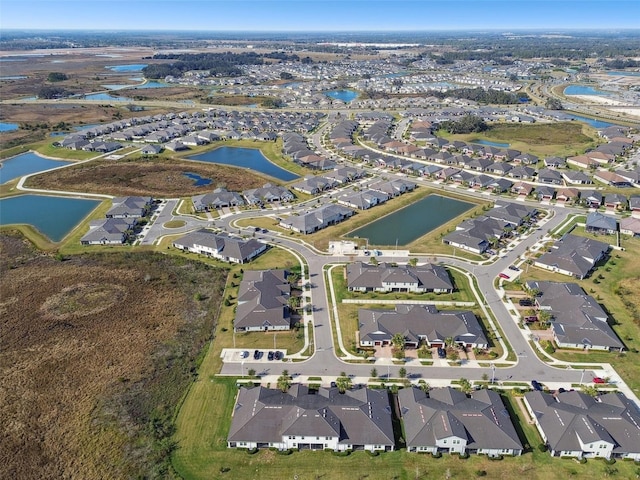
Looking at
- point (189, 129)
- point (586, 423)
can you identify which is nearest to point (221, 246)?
point (586, 423)

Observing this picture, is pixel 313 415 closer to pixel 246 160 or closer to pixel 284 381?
pixel 284 381

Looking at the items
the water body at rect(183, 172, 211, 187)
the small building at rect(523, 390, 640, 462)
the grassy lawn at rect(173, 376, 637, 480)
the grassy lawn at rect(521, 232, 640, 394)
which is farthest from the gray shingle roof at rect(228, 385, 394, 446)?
the water body at rect(183, 172, 211, 187)

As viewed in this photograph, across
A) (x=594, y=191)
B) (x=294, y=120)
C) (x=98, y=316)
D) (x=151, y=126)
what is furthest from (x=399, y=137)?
(x=98, y=316)

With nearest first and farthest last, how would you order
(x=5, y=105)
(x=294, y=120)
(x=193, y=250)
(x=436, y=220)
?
(x=193, y=250)
(x=436, y=220)
(x=294, y=120)
(x=5, y=105)

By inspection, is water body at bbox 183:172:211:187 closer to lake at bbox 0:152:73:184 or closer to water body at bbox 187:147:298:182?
water body at bbox 187:147:298:182

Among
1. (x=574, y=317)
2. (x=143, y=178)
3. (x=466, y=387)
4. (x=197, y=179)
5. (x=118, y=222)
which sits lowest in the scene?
(x=466, y=387)

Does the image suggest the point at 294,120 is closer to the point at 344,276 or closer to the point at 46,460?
the point at 344,276

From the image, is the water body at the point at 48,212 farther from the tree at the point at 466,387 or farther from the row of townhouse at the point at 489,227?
the tree at the point at 466,387
